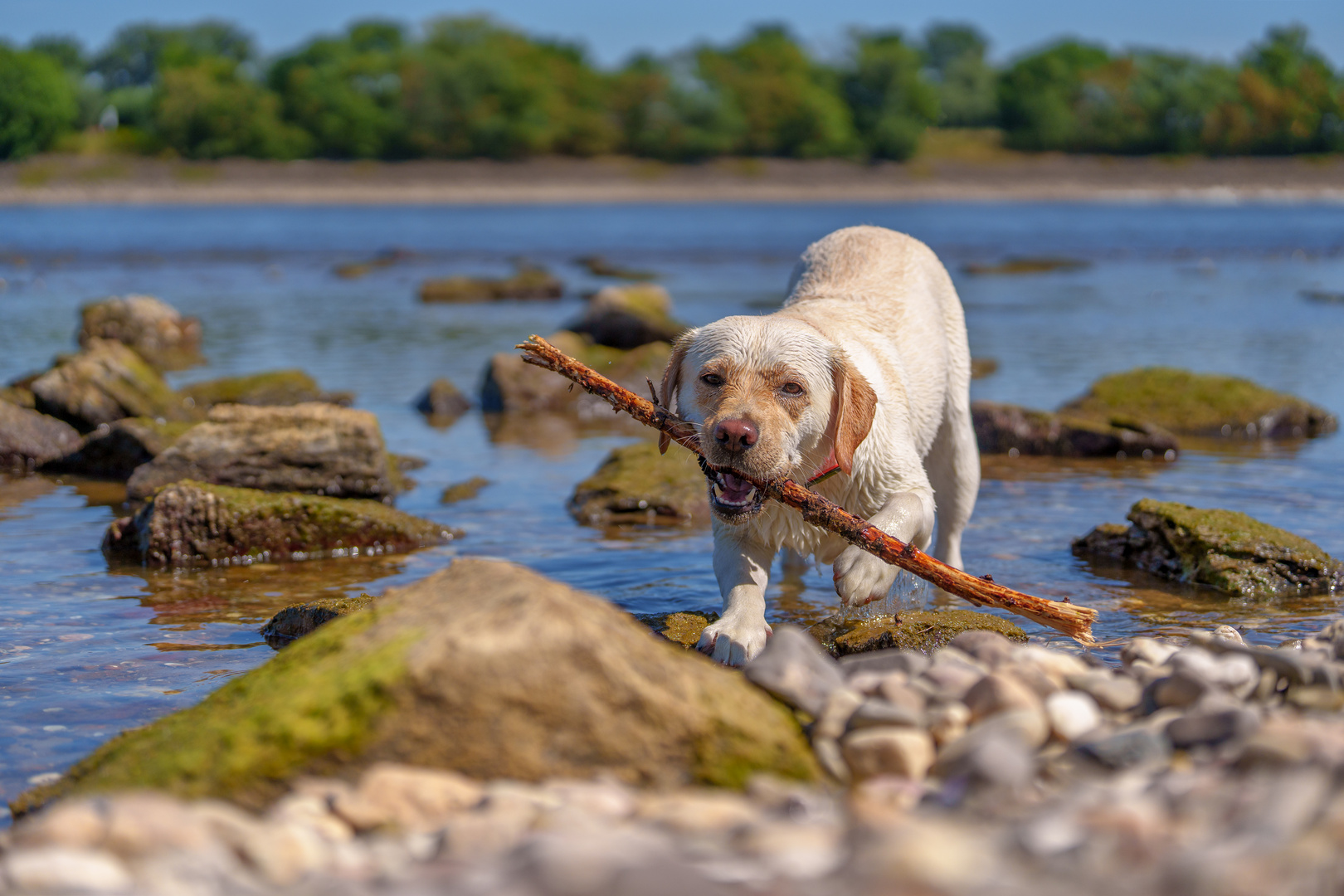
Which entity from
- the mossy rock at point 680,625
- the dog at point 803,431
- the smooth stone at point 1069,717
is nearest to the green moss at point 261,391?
the dog at point 803,431

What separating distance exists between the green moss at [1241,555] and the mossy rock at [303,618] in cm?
476

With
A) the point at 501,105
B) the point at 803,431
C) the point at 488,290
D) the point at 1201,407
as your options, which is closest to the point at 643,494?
the point at 803,431

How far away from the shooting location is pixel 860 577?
18.9 feet

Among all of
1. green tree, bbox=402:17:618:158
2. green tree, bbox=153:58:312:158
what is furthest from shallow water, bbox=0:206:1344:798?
green tree, bbox=402:17:618:158

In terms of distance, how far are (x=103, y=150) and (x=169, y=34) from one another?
68.1 metres

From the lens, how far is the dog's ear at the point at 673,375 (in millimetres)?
6250

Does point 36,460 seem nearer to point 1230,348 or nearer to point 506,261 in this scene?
point 1230,348

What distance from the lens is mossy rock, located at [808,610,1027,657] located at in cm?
594

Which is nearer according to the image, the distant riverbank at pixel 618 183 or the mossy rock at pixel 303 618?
the mossy rock at pixel 303 618

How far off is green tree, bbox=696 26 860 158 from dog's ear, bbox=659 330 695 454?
127 metres

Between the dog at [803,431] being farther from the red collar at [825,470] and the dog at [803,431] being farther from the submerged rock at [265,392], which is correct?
the submerged rock at [265,392]

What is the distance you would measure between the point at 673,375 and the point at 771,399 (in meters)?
0.73

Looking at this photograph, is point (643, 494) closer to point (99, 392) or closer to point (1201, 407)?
point (99, 392)

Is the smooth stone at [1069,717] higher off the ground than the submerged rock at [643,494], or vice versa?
the smooth stone at [1069,717]
